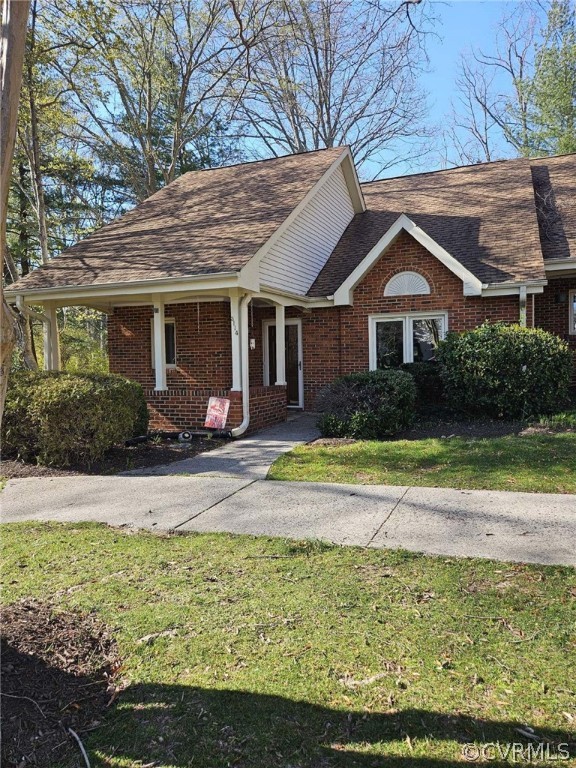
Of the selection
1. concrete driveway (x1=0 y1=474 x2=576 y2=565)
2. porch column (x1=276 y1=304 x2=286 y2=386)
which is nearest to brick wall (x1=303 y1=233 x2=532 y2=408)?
porch column (x1=276 y1=304 x2=286 y2=386)

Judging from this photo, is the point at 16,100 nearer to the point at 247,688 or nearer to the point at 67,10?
the point at 247,688

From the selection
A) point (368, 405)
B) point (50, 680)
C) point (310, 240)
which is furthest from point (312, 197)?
point (50, 680)

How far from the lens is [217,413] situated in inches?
425

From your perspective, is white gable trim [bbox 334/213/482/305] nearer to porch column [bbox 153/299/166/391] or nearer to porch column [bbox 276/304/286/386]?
porch column [bbox 276/304/286/386]

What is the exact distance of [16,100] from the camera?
2.63 meters

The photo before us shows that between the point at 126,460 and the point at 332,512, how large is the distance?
14.4 ft

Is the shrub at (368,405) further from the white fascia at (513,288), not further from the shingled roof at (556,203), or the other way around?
the shingled roof at (556,203)

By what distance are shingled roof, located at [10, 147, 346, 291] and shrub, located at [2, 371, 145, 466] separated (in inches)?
118

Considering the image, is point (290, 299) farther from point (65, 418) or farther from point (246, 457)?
point (65, 418)

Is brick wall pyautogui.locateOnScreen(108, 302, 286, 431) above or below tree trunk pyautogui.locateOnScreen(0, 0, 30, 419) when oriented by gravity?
below

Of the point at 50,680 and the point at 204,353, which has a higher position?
the point at 204,353

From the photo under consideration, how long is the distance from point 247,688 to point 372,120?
2896cm

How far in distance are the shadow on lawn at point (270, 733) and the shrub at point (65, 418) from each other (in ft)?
20.1

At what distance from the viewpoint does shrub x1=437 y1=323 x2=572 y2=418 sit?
32.3 feet
